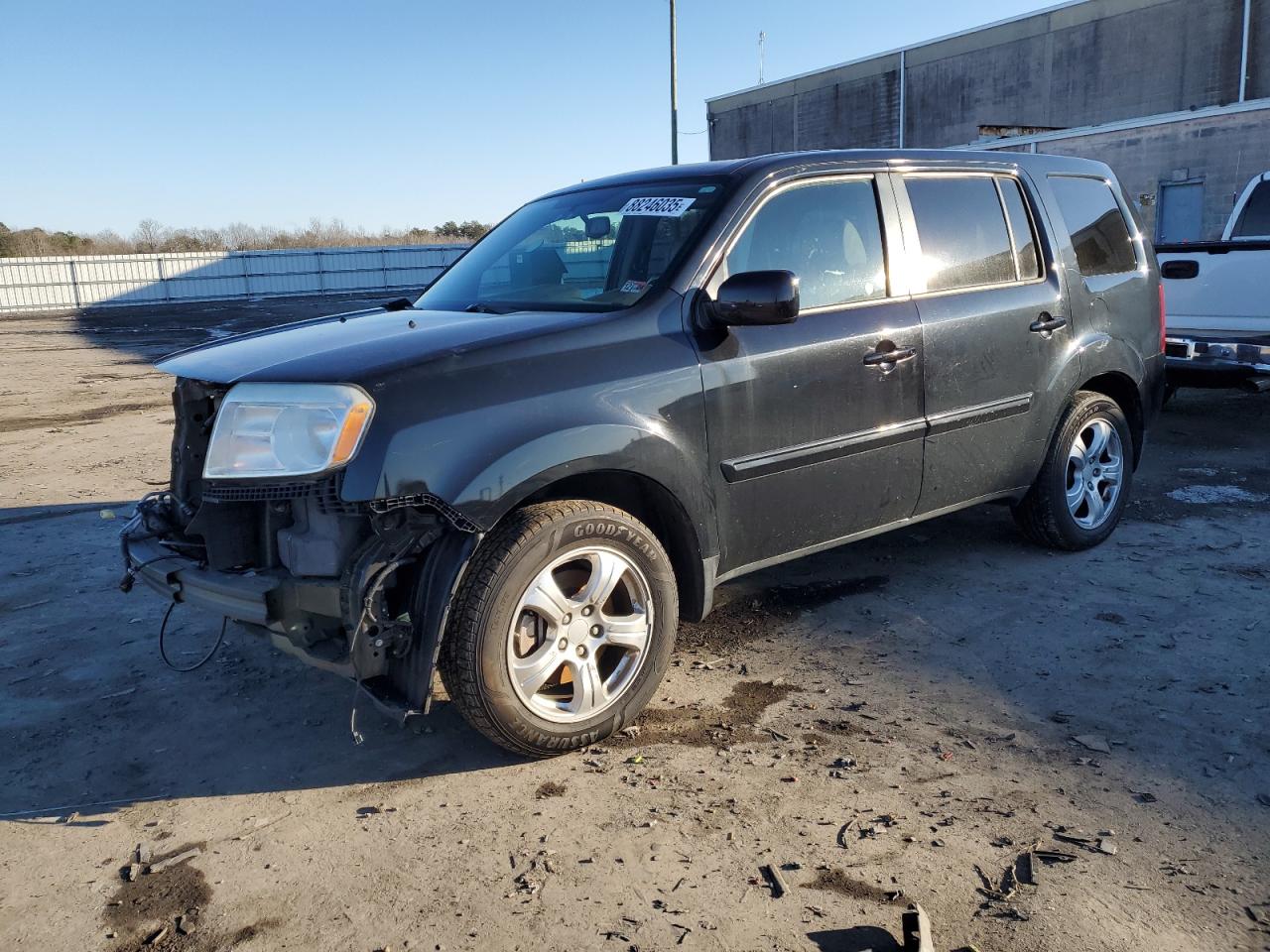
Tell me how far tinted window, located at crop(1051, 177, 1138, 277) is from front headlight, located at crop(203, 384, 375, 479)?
3.67 m

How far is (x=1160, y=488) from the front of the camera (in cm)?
648

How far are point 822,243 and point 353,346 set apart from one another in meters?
1.83

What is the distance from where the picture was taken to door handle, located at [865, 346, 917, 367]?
3.96 m

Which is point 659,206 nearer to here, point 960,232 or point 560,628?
point 960,232

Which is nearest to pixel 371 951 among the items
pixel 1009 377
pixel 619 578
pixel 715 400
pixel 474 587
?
pixel 474 587

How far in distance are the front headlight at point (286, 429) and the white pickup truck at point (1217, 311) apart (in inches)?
259

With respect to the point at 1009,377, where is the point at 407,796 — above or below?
below

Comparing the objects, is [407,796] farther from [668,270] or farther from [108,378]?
[108,378]

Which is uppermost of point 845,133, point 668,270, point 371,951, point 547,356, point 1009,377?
point 845,133

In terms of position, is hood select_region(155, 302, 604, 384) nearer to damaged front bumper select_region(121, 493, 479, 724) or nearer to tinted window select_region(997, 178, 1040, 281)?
damaged front bumper select_region(121, 493, 479, 724)

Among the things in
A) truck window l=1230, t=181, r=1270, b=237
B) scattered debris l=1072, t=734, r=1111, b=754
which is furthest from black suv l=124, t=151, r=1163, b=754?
truck window l=1230, t=181, r=1270, b=237

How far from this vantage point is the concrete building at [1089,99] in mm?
17875

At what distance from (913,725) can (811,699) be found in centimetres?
38

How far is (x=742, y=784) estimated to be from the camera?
10.2 feet
